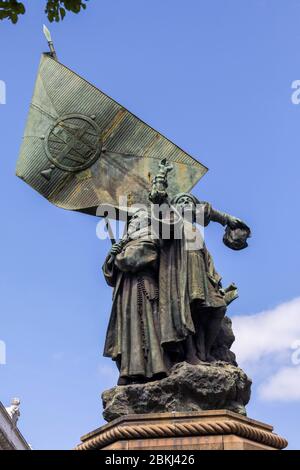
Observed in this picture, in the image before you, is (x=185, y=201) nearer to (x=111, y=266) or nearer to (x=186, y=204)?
(x=186, y=204)

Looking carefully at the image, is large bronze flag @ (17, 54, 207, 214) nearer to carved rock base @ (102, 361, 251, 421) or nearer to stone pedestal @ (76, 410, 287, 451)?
carved rock base @ (102, 361, 251, 421)

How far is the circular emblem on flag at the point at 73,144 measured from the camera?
12562mm

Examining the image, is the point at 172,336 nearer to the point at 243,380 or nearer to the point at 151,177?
the point at 243,380

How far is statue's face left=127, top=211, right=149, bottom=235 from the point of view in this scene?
11.0 meters

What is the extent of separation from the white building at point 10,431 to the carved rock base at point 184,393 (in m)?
30.5

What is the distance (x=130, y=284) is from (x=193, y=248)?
908mm

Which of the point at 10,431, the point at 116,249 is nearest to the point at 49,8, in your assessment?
the point at 116,249

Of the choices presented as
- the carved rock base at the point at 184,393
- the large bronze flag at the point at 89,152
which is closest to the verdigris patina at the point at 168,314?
the carved rock base at the point at 184,393

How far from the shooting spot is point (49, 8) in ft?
24.8

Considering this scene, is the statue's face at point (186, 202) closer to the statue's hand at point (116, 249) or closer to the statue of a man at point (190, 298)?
the statue of a man at point (190, 298)

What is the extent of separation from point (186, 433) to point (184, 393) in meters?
0.64

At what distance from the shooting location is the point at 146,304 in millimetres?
10406

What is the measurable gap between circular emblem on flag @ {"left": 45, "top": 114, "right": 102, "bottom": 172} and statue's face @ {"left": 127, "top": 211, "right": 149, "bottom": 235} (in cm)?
169

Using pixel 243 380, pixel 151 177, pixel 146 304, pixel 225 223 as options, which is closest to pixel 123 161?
pixel 151 177
